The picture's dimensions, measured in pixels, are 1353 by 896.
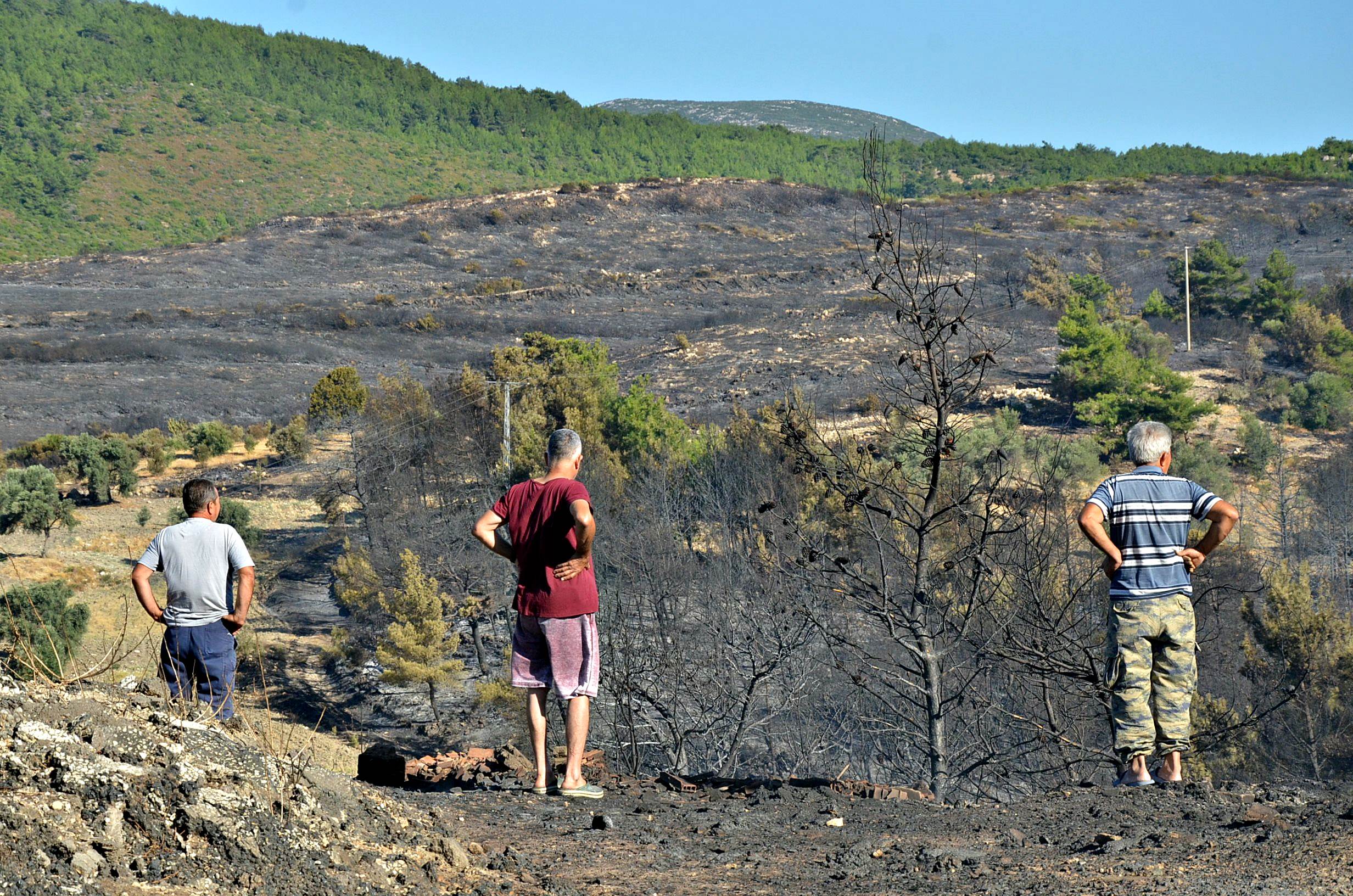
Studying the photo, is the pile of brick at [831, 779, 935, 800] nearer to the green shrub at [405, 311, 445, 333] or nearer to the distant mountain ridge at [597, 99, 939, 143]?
the green shrub at [405, 311, 445, 333]

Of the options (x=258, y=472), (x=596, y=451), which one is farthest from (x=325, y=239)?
(x=596, y=451)

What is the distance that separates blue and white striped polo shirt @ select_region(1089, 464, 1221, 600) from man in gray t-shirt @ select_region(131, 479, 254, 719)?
3154 millimetres

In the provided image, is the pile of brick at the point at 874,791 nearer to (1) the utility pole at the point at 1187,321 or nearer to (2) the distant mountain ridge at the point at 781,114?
(1) the utility pole at the point at 1187,321

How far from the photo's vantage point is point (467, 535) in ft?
72.2

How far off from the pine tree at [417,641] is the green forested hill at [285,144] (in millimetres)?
48730

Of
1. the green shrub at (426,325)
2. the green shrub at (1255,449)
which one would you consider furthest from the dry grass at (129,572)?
the green shrub at (1255,449)

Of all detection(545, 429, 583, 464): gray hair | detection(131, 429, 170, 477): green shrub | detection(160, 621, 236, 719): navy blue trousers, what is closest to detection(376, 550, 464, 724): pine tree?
detection(131, 429, 170, 477): green shrub

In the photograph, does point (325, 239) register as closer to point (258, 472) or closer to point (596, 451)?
point (258, 472)

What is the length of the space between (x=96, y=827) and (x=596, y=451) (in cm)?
2241

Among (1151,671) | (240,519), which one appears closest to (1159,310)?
(240,519)

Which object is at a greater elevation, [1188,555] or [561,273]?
[561,273]

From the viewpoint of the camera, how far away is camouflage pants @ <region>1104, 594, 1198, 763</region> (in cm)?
416

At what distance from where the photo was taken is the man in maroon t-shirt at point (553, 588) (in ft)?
13.7

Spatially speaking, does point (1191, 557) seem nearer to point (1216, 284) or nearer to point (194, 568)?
point (194, 568)
